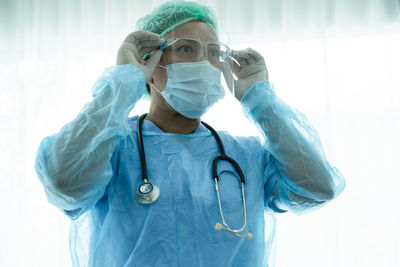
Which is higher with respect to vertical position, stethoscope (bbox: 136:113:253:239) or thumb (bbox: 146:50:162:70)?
thumb (bbox: 146:50:162:70)

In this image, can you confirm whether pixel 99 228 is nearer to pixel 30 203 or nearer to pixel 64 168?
pixel 64 168

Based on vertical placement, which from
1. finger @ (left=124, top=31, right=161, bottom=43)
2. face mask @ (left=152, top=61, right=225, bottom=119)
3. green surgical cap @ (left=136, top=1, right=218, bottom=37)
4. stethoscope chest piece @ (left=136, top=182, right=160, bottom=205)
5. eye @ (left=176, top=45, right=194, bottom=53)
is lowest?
stethoscope chest piece @ (left=136, top=182, right=160, bottom=205)

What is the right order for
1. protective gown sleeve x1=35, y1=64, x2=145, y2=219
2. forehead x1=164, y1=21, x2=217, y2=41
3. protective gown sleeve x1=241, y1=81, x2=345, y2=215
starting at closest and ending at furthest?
protective gown sleeve x1=35, y1=64, x2=145, y2=219, protective gown sleeve x1=241, y1=81, x2=345, y2=215, forehead x1=164, y1=21, x2=217, y2=41

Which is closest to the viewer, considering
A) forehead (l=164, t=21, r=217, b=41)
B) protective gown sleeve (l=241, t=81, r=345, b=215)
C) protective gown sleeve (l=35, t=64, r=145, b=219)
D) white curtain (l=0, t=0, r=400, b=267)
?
protective gown sleeve (l=35, t=64, r=145, b=219)

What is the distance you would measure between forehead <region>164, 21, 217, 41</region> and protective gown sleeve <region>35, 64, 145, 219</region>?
0.90 feet

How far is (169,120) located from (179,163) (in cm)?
17

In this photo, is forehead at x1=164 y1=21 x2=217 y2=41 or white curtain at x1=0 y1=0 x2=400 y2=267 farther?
white curtain at x1=0 y1=0 x2=400 y2=267

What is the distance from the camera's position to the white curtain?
1945mm

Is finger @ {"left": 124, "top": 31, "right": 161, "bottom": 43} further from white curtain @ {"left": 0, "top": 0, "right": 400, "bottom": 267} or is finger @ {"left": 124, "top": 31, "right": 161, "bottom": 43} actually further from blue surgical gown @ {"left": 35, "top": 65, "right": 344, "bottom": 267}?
white curtain @ {"left": 0, "top": 0, "right": 400, "bottom": 267}

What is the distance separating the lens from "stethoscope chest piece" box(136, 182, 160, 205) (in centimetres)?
93

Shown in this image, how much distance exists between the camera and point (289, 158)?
105cm

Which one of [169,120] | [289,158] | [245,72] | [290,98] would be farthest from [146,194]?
[290,98]

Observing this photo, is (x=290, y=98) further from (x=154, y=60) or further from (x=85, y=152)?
(x=85, y=152)

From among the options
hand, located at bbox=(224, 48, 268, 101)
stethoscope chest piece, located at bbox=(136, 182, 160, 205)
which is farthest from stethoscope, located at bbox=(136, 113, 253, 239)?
hand, located at bbox=(224, 48, 268, 101)
